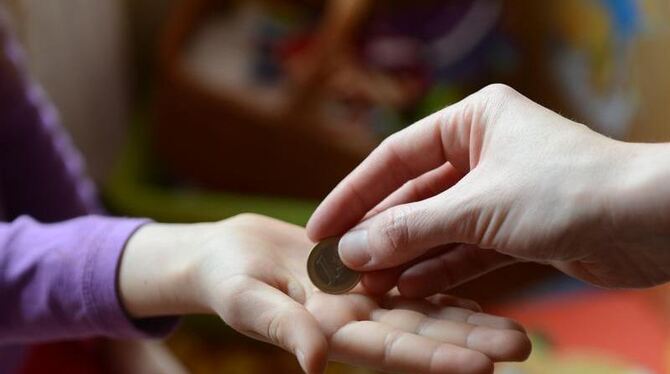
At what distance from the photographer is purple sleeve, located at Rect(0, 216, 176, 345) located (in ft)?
2.51

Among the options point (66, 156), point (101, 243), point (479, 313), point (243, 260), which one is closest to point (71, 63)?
point (66, 156)

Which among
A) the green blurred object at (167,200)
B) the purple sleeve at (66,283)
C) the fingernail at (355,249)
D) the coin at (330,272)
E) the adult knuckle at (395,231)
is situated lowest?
the green blurred object at (167,200)

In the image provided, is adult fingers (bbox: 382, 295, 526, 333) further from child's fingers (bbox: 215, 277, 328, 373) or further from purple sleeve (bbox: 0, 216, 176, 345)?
purple sleeve (bbox: 0, 216, 176, 345)

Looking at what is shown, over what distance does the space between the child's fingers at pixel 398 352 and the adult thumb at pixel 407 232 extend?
63mm

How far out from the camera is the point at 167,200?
60.1 inches

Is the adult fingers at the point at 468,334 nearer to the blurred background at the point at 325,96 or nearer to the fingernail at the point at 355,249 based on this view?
the fingernail at the point at 355,249

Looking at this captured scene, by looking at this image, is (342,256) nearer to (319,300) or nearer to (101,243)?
(319,300)

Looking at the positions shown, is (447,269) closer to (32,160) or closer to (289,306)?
(289,306)

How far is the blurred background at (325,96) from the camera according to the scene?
1370mm

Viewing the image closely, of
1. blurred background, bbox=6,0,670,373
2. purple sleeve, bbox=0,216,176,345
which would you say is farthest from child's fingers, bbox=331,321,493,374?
blurred background, bbox=6,0,670,373

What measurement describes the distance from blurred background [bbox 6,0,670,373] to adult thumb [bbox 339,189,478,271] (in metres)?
0.64

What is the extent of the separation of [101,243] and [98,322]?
2.8 inches

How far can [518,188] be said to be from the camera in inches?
23.4

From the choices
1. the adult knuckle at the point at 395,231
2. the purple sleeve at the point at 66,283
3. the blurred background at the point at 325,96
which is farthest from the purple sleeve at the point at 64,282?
the blurred background at the point at 325,96
